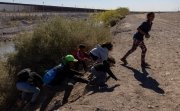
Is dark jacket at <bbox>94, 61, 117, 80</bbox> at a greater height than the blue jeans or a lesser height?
greater

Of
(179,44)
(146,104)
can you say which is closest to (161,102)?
(146,104)

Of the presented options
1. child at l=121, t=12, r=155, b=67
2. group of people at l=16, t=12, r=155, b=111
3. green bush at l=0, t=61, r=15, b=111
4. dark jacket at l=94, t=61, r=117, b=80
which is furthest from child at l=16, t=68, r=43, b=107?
green bush at l=0, t=61, r=15, b=111

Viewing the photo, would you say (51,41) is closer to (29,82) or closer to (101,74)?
(29,82)

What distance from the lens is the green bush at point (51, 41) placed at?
20719 millimetres

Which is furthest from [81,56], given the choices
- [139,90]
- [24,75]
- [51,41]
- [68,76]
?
[51,41]

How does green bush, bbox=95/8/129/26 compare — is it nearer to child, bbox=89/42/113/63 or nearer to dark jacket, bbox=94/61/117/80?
child, bbox=89/42/113/63

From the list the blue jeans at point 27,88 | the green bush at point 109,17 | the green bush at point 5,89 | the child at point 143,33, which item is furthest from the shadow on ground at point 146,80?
the green bush at point 109,17

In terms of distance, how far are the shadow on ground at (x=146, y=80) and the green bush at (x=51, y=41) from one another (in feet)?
18.8

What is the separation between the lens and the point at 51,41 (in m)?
21.0

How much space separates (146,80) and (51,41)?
8.12 m

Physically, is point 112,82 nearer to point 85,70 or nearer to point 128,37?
point 85,70

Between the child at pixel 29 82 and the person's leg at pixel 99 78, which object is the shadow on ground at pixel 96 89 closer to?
the person's leg at pixel 99 78

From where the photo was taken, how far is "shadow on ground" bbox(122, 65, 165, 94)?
13.0m

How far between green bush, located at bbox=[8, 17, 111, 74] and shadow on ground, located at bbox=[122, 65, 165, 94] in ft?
18.8
